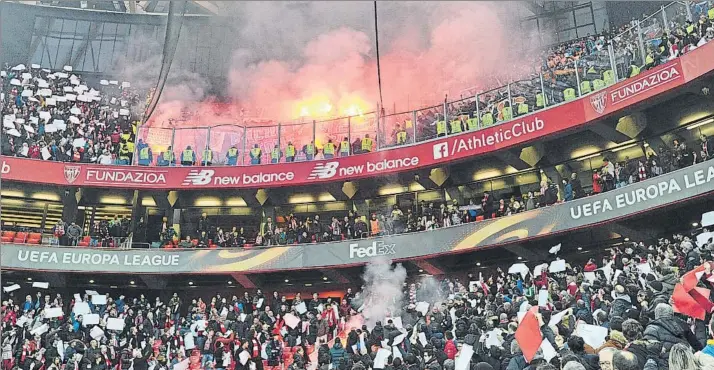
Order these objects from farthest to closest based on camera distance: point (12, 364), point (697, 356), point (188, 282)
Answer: point (188, 282) < point (12, 364) < point (697, 356)

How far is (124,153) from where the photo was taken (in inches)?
1069

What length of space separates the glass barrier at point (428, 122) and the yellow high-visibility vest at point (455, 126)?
0.47 meters

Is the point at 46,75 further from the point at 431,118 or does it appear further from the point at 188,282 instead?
the point at 431,118

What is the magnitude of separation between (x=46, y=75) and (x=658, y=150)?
85.7 ft

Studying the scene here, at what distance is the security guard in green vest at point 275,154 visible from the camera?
87.7 feet

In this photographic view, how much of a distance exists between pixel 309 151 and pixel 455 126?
5647 mm

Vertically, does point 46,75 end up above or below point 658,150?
above

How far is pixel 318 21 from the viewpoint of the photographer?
35375 millimetres

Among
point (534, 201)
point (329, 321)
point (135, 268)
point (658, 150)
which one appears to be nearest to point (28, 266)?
point (135, 268)

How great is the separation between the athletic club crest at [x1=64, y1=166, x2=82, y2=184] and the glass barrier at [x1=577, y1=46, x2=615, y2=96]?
17.4 metres

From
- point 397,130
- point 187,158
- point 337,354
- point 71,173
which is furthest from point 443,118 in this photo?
point 71,173

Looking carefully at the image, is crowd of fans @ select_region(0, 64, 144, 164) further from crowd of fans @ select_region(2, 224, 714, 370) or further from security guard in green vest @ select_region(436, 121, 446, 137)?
security guard in green vest @ select_region(436, 121, 446, 137)

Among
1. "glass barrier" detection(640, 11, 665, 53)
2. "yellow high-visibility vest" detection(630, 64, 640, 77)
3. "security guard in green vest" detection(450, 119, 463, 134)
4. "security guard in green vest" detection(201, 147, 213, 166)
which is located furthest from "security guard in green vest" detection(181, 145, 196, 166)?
"glass barrier" detection(640, 11, 665, 53)

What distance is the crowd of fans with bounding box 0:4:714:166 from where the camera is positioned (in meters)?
20.2
